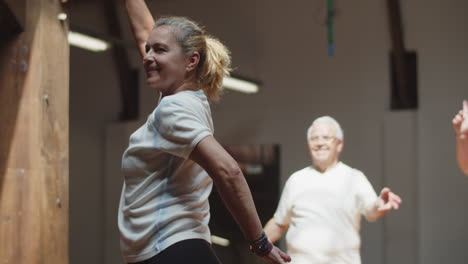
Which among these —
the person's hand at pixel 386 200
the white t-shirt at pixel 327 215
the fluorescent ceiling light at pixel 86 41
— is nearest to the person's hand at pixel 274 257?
the person's hand at pixel 386 200

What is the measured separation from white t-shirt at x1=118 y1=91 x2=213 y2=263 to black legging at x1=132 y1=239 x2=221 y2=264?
1 cm

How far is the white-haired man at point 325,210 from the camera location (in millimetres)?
4289

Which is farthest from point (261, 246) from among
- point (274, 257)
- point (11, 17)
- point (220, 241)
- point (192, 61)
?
point (220, 241)

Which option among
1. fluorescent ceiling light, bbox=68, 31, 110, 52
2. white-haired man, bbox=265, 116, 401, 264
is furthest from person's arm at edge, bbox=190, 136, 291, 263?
fluorescent ceiling light, bbox=68, 31, 110, 52

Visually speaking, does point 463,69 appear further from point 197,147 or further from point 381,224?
point 197,147

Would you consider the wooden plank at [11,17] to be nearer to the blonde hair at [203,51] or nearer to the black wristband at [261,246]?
the blonde hair at [203,51]

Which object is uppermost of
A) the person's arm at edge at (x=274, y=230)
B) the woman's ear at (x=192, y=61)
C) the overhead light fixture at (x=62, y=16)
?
the overhead light fixture at (x=62, y=16)

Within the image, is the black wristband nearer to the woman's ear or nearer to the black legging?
the black legging

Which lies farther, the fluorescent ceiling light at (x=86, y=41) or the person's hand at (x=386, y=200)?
the fluorescent ceiling light at (x=86, y=41)

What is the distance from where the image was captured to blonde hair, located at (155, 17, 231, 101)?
1.88m

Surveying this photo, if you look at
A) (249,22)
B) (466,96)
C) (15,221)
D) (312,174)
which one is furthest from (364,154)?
(15,221)

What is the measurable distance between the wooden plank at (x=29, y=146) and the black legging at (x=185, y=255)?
0.97 m

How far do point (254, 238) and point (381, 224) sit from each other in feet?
22.2

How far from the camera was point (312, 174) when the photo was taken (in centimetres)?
460
